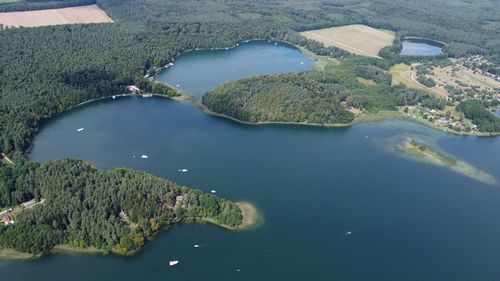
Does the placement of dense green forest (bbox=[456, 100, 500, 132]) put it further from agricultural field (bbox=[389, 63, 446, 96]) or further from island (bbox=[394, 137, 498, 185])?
island (bbox=[394, 137, 498, 185])

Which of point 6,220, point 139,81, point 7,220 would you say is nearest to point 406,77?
point 139,81

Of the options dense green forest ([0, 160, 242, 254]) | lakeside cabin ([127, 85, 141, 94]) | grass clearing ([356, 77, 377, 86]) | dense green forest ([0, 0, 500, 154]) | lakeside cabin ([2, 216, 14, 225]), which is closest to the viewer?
dense green forest ([0, 160, 242, 254])

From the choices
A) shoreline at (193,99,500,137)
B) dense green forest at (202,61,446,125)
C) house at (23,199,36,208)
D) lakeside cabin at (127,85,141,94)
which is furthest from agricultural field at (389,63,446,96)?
house at (23,199,36,208)

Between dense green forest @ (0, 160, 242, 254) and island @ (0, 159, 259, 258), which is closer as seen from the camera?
island @ (0, 159, 259, 258)

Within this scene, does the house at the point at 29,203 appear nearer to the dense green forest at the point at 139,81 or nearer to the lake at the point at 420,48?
the dense green forest at the point at 139,81

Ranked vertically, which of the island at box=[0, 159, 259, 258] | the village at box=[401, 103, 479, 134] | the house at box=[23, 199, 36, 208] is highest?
the village at box=[401, 103, 479, 134]

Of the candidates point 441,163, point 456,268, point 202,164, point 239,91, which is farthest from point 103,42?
point 456,268

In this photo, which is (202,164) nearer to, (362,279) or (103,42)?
(362,279)
